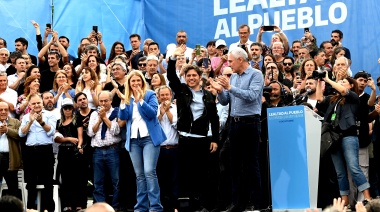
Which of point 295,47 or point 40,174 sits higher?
point 295,47

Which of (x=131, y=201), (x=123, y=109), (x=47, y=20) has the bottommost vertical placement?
(x=131, y=201)

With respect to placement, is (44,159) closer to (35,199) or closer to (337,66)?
(35,199)

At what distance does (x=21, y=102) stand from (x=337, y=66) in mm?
4943

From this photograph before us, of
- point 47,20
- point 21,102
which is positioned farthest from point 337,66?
point 47,20

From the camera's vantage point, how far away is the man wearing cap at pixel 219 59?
14.0 m

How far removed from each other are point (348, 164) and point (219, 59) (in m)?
4.16

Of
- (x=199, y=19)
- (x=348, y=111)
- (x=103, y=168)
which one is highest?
(x=199, y=19)

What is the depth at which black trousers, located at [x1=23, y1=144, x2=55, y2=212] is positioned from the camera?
1248 centimetres

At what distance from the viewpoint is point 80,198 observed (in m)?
12.7

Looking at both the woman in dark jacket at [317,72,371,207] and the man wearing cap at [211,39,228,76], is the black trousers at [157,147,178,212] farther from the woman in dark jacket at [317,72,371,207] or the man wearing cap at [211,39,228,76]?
the man wearing cap at [211,39,228,76]

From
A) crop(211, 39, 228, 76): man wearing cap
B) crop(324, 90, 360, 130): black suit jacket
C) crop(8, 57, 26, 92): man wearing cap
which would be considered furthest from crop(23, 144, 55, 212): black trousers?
crop(324, 90, 360, 130): black suit jacket

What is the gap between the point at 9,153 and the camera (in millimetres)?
12758

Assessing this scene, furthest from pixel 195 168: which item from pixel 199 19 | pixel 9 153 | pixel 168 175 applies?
pixel 199 19

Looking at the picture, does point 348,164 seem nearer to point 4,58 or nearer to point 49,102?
point 49,102
